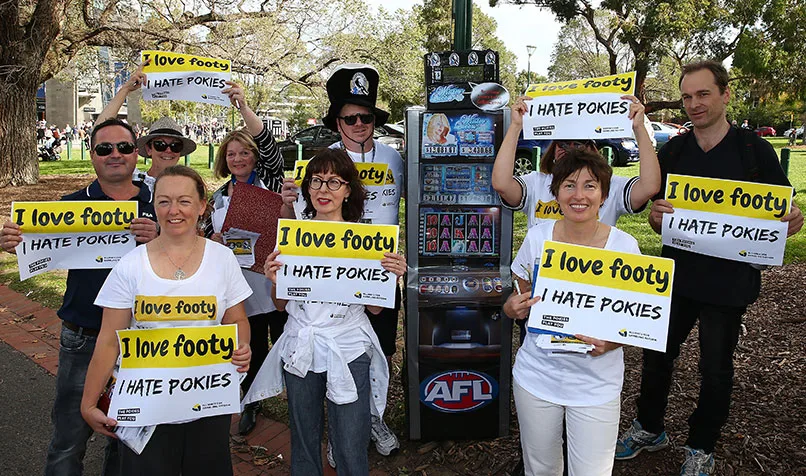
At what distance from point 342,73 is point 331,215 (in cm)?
103

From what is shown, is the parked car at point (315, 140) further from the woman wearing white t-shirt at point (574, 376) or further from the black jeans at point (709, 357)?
the woman wearing white t-shirt at point (574, 376)

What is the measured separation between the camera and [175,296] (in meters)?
2.27

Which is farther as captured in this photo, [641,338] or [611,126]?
[611,126]

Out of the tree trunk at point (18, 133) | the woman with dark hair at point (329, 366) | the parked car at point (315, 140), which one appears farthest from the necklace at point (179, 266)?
the parked car at point (315, 140)

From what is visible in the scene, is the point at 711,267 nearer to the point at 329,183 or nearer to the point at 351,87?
the point at 329,183

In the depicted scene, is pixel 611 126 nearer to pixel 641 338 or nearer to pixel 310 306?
pixel 641 338

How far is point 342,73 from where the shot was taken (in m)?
3.31

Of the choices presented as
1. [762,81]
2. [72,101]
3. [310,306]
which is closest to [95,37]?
[310,306]

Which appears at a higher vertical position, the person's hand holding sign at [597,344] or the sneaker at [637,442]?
the person's hand holding sign at [597,344]

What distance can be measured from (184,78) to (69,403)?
→ 194 centimetres

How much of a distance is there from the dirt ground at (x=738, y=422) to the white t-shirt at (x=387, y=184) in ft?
4.68

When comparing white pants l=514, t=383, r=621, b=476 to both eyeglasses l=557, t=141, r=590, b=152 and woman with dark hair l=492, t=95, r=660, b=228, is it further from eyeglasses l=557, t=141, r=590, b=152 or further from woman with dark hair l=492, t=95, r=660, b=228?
eyeglasses l=557, t=141, r=590, b=152

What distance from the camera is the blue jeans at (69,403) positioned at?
2574 mm

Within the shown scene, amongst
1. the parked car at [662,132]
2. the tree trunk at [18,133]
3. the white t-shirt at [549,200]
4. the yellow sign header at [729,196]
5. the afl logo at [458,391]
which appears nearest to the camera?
the yellow sign header at [729,196]
